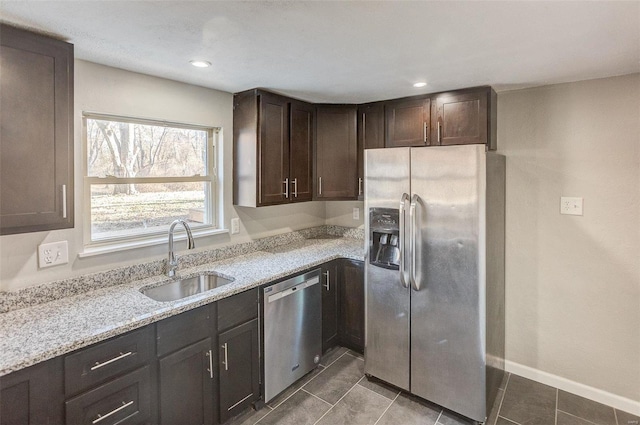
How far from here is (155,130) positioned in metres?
2.45

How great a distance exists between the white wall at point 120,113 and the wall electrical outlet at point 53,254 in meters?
0.02

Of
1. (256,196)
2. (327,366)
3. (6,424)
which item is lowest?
(327,366)

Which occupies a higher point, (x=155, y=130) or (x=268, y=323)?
(x=155, y=130)

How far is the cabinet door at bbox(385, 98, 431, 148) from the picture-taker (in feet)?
9.37

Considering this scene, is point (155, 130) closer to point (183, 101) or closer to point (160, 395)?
point (183, 101)

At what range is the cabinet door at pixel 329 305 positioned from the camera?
288cm

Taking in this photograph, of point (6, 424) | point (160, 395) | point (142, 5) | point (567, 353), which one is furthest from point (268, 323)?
point (567, 353)

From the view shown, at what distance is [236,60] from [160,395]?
1.84 metres

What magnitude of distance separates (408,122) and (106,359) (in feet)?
8.52

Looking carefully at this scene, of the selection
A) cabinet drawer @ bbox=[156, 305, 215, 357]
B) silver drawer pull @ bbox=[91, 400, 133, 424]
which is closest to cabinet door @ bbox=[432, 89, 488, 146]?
cabinet drawer @ bbox=[156, 305, 215, 357]

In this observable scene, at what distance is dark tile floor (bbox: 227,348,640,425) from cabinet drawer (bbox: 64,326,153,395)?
86cm

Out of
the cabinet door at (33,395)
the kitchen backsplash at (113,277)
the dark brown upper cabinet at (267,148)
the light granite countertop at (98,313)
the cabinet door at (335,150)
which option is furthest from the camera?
the cabinet door at (335,150)

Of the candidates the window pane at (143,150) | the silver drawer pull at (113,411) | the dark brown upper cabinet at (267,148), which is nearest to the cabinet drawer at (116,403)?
the silver drawer pull at (113,411)

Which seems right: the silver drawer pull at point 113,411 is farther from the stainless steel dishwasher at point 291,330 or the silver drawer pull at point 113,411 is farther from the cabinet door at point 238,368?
the stainless steel dishwasher at point 291,330
